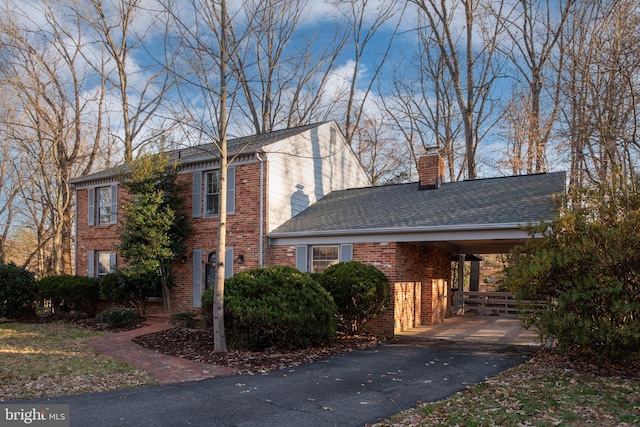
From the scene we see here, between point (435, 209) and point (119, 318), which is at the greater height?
point (435, 209)

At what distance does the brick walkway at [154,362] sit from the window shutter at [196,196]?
15.6 ft

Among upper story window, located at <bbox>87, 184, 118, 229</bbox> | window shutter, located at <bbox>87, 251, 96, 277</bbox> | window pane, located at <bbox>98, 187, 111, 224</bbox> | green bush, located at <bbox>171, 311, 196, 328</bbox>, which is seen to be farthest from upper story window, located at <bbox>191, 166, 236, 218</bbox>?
window shutter, located at <bbox>87, 251, 96, 277</bbox>

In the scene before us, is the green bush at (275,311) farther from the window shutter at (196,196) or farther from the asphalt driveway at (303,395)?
the window shutter at (196,196)

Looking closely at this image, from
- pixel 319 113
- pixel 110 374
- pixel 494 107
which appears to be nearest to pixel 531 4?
pixel 494 107

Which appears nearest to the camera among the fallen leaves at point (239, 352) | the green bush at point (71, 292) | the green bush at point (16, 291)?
the fallen leaves at point (239, 352)

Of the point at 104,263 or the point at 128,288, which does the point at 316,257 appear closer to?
the point at 128,288

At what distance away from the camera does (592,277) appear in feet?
26.5

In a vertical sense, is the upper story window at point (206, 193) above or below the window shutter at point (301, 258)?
above

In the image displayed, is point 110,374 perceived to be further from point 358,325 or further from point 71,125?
point 71,125

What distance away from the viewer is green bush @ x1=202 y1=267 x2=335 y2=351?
9492mm

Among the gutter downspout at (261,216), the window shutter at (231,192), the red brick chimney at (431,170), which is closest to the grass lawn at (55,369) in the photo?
the gutter downspout at (261,216)

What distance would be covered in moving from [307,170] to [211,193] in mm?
3345

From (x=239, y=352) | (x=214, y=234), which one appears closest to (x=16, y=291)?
(x=214, y=234)

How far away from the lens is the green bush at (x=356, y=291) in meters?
11.2
